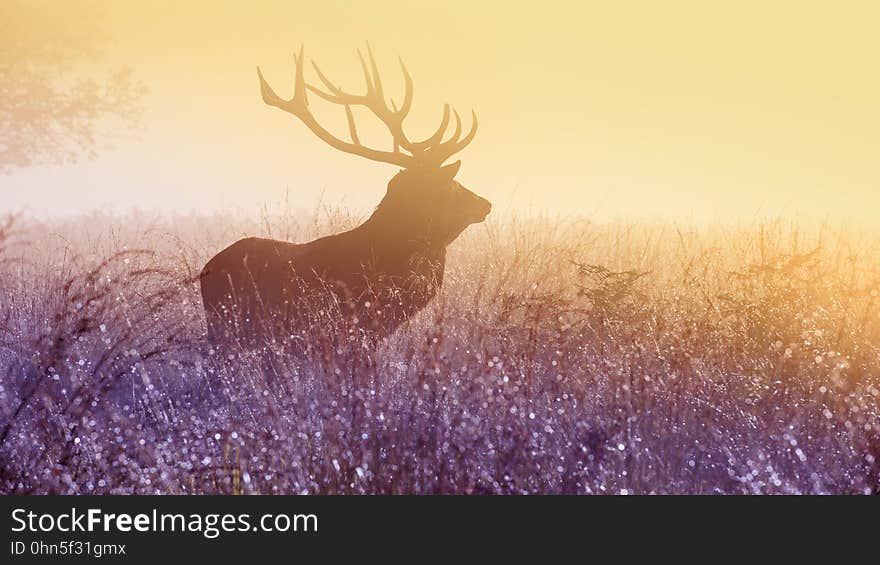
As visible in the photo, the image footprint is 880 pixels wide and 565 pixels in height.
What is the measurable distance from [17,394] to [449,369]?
2.05 metres

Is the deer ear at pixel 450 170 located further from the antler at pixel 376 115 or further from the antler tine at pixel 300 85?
the antler tine at pixel 300 85

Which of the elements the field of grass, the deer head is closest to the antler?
the deer head

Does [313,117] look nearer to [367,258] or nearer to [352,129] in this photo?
[352,129]

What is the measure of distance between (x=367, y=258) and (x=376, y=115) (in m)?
1.07

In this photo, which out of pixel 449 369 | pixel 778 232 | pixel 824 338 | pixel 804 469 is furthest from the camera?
pixel 778 232

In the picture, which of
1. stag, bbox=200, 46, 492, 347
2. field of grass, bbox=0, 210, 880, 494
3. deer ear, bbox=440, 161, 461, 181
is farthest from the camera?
deer ear, bbox=440, 161, 461, 181

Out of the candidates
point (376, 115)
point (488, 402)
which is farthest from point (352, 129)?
point (488, 402)

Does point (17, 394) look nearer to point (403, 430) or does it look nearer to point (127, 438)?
point (127, 438)

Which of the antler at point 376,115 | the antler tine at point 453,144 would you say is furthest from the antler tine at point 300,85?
the antler tine at point 453,144

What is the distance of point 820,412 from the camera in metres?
3.59

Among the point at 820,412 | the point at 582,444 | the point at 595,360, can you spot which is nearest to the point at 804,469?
the point at 820,412

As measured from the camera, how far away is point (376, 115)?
5.53 m

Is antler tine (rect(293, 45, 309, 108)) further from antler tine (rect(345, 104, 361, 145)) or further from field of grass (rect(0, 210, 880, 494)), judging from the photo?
field of grass (rect(0, 210, 880, 494))

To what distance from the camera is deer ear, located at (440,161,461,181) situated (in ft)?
17.0
